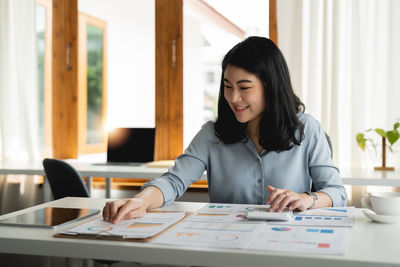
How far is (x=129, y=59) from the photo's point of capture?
384cm

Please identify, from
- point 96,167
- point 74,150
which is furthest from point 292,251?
point 74,150

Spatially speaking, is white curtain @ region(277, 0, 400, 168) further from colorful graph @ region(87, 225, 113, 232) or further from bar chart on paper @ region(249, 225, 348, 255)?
colorful graph @ region(87, 225, 113, 232)

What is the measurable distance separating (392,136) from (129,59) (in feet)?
7.20

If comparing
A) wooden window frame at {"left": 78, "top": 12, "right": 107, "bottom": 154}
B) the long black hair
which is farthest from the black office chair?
wooden window frame at {"left": 78, "top": 12, "right": 107, "bottom": 154}

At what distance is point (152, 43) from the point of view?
12.2 feet

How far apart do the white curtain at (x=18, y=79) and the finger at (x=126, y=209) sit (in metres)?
2.88

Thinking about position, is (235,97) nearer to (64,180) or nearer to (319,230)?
(319,230)

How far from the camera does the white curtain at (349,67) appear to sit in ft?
9.98

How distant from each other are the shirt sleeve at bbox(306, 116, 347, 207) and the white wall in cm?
221

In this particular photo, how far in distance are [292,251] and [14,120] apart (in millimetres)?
3497

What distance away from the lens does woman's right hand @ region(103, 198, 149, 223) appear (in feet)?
3.88

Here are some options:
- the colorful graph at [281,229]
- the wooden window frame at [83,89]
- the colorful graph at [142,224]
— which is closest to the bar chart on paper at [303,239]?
the colorful graph at [281,229]

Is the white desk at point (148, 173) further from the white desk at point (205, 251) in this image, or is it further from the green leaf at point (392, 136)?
the white desk at point (205, 251)

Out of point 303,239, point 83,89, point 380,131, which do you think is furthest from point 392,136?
point 83,89
